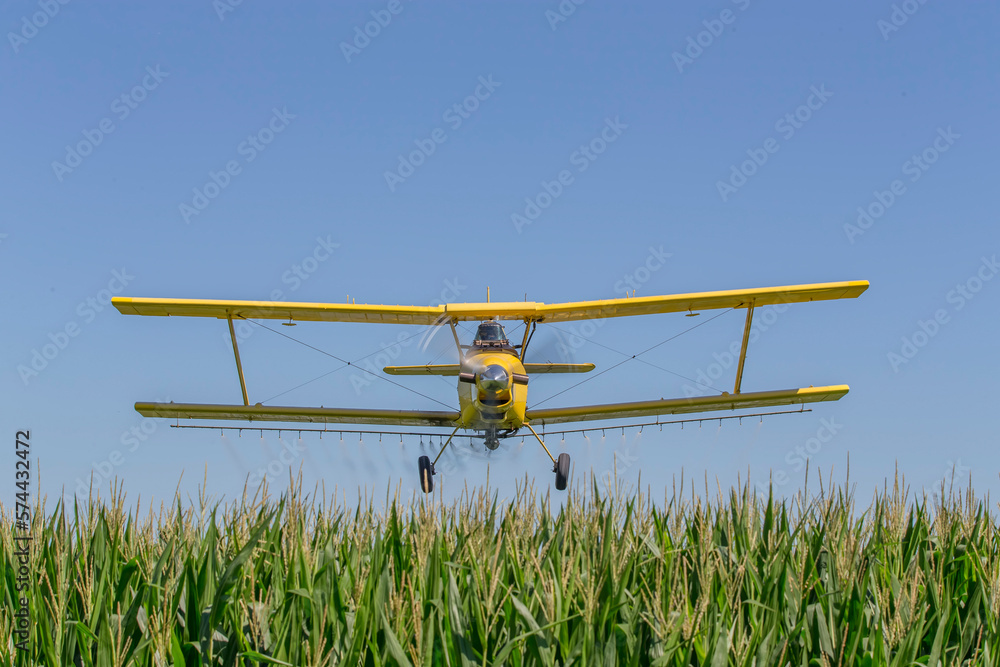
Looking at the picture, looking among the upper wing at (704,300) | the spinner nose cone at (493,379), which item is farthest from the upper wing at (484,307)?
the spinner nose cone at (493,379)

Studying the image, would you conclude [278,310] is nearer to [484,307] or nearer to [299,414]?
[299,414]

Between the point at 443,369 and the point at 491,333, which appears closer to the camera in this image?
the point at 491,333

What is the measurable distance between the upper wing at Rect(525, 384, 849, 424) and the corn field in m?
9.34

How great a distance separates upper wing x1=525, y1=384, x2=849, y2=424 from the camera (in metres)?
16.9

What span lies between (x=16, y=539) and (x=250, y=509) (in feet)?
11.0

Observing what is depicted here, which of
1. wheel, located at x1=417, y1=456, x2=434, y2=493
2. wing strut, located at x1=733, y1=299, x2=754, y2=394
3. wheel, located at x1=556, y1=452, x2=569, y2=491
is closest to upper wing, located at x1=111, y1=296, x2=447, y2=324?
wheel, located at x1=417, y1=456, x2=434, y2=493

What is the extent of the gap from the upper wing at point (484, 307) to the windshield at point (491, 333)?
0.61ft

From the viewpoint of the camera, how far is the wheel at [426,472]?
57.0 feet

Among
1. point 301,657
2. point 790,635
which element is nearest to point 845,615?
point 790,635

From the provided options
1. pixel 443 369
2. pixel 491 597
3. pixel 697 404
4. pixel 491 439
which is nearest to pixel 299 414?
pixel 491 439

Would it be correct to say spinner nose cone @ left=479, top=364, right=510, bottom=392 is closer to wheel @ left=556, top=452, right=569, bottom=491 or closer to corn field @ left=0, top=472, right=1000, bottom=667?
wheel @ left=556, top=452, right=569, bottom=491

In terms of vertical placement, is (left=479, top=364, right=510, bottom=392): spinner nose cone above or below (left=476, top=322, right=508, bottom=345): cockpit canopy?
below

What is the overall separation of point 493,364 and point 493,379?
37 cm

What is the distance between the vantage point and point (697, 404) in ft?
55.8
